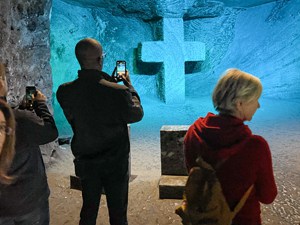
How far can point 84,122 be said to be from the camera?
2.01 meters

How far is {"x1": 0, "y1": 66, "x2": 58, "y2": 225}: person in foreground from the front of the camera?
1.56 meters

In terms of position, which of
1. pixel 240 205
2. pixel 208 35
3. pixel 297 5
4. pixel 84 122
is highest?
pixel 297 5

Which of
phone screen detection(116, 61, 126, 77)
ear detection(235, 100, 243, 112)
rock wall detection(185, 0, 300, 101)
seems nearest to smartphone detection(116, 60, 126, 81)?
phone screen detection(116, 61, 126, 77)

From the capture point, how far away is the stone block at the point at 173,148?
3.24 m

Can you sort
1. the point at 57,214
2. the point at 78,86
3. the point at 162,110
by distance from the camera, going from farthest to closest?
1. the point at 162,110
2. the point at 57,214
3. the point at 78,86

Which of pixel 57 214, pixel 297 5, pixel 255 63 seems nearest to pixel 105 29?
pixel 255 63

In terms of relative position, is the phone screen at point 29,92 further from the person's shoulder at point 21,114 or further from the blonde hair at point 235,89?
the blonde hair at point 235,89

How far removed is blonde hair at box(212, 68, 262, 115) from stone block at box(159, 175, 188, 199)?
191 centimetres

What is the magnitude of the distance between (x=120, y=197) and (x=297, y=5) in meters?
9.98

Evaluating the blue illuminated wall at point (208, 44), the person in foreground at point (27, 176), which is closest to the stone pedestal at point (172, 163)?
the person in foreground at point (27, 176)

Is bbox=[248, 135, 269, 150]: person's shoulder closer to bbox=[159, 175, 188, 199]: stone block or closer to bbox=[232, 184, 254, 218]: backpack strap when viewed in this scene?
bbox=[232, 184, 254, 218]: backpack strap

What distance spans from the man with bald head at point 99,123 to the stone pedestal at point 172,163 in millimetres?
1144

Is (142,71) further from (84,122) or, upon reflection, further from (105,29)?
(84,122)

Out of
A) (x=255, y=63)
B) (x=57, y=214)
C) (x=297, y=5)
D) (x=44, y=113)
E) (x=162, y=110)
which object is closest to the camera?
(x=44, y=113)
